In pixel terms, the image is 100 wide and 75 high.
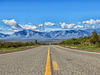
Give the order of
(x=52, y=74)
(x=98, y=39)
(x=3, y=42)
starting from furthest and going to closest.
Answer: (x=3, y=42), (x=98, y=39), (x=52, y=74)

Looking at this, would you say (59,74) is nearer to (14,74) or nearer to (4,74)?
(14,74)

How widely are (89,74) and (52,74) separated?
1065mm

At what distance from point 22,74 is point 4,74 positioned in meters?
0.53

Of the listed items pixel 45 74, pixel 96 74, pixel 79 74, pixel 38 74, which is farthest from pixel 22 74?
pixel 96 74

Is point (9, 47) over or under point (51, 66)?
under

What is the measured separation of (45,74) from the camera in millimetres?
2850

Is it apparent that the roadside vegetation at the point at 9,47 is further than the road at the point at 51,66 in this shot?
Yes

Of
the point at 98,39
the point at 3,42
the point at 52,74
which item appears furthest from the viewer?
the point at 3,42

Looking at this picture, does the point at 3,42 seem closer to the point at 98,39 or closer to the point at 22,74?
the point at 98,39

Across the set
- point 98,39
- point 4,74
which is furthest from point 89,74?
point 98,39

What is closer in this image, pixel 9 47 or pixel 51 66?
pixel 51 66

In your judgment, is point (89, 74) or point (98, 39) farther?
point (98, 39)

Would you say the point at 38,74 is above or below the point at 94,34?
below

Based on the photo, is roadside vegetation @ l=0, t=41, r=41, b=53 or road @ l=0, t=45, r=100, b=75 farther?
roadside vegetation @ l=0, t=41, r=41, b=53
